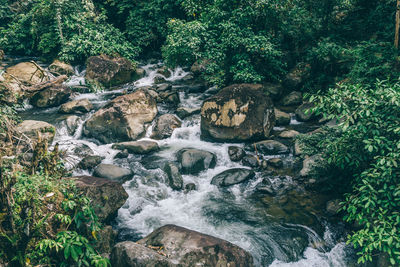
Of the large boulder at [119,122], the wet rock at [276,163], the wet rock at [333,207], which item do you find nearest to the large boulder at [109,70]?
the large boulder at [119,122]

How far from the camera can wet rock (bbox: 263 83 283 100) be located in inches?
471

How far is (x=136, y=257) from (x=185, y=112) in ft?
24.3

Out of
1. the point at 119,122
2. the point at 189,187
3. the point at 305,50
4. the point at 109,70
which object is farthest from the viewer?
the point at 109,70

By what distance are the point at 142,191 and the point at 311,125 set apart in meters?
6.74

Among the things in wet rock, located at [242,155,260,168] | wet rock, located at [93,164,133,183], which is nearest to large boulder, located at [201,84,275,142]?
wet rock, located at [242,155,260,168]

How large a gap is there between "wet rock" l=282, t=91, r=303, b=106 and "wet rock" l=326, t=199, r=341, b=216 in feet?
20.0

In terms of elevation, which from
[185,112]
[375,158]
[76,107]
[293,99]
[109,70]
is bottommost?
[76,107]

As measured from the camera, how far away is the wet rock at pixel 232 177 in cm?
780

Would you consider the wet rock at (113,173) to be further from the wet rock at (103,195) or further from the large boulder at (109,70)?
the large boulder at (109,70)

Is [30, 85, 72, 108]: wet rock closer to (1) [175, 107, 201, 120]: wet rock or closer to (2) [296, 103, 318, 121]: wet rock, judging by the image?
(1) [175, 107, 201, 120]: wet rock

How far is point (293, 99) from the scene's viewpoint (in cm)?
1183

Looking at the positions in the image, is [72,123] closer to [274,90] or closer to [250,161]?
[250,161]

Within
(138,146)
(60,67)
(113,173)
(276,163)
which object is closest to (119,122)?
(138,146)

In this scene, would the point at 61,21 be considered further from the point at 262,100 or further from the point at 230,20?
the point at 262,100
